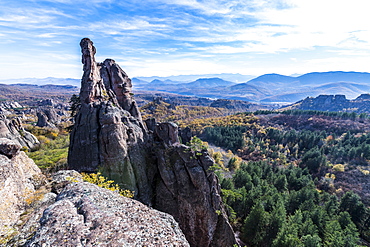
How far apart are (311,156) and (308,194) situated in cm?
6441

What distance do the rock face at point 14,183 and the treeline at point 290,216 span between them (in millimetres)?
37465

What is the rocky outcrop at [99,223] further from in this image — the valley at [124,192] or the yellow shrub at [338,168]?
the yellow shrub at [338,168]

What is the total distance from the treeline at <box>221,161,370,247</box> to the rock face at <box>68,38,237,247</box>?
18.1 m

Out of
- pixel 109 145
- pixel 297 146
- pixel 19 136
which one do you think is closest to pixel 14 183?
pixel 109 145

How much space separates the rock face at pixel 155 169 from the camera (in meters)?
27.4

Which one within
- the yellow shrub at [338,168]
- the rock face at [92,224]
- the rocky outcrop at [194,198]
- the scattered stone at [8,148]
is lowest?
the yellow shrub at [338,168]

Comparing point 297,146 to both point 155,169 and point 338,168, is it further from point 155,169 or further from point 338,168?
point 155,169

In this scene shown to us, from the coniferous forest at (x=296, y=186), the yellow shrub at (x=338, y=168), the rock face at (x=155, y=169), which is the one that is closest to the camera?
the rock face at (x=155, y=169)

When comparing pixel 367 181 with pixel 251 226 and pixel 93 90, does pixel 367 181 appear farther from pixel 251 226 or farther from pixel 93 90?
pixel 93 90

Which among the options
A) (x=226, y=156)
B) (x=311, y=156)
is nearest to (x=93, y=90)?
(x=226, y=156)

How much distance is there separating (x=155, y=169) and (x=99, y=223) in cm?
2065

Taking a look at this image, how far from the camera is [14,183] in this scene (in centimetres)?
1570

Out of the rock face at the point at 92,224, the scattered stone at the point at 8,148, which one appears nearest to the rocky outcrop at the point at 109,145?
the scattered stone at the point at 8,148

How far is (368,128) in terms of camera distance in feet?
543
